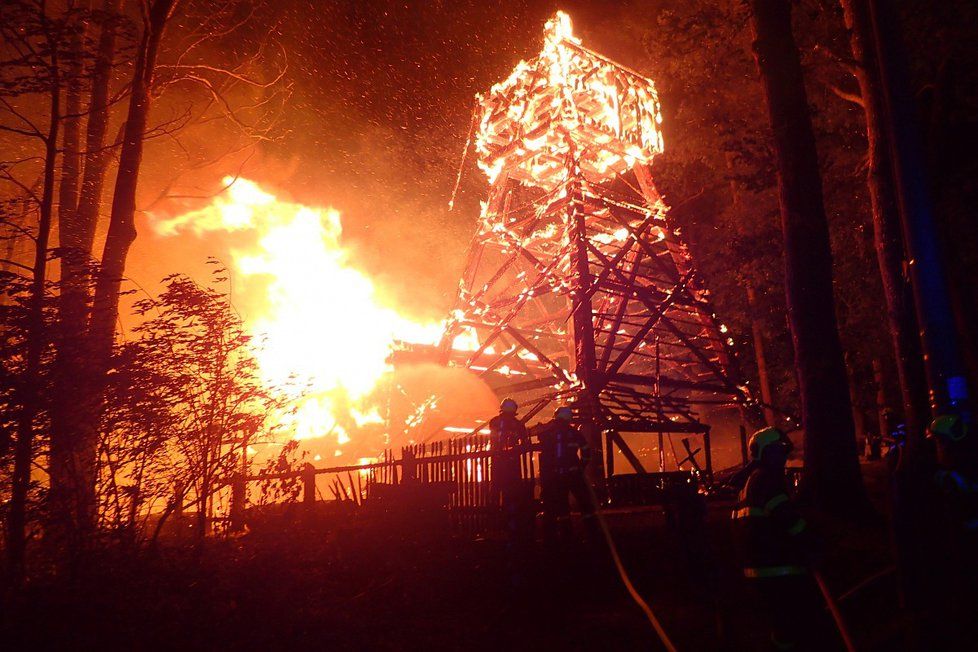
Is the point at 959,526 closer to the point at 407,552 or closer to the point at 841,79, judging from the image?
the point at 407,552

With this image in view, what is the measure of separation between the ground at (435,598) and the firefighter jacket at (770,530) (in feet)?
5.33

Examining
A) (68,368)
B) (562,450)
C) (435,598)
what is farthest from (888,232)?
(68,368)

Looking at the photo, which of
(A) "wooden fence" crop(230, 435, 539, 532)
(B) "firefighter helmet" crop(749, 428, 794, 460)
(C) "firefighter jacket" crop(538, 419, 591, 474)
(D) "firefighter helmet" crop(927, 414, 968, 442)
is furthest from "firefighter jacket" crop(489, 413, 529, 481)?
(D) "firefighter helmet" crop(927, 414, 968, 442)

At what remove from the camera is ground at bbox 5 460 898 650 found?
6.83 metres

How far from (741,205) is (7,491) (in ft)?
68.8

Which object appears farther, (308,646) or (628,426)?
(628,426)

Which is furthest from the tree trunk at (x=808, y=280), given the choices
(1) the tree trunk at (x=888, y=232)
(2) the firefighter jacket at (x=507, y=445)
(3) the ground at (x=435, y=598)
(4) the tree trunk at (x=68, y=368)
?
(4) the tree trunk at (x=68, y=368)

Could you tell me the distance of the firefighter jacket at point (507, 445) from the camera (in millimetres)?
9016

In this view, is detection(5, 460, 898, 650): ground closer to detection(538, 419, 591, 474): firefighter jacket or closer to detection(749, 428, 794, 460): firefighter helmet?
detection(538, 419, 591, 474): firefighter jacket

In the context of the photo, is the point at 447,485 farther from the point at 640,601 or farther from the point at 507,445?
the point at 640,601

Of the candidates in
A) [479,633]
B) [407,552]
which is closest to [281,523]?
[407,552]

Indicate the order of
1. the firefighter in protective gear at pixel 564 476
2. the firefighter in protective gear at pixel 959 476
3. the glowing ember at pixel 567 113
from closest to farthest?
1. the firefighter in protective gear at pixel 959 476
2. the firefighter in protective gear at pixel 564 476
3. the glowing ember at pixel 567 113

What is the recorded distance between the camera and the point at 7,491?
8805 mm

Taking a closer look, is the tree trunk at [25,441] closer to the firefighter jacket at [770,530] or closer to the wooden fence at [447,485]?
Answer: the wooden fence at [447,485]
